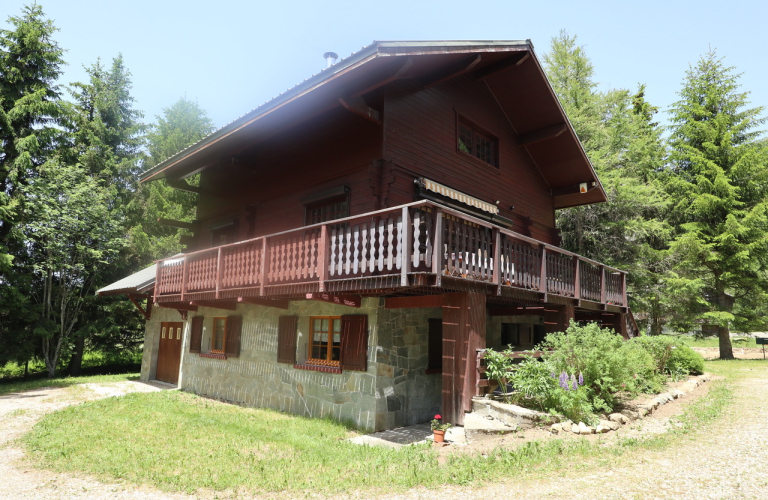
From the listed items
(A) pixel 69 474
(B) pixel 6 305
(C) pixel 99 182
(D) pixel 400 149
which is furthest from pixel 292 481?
(C) pixel 99 182

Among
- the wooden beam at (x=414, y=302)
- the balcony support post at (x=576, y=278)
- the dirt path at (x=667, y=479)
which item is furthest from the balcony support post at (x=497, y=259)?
the balcony support post at (x=576, y=278)

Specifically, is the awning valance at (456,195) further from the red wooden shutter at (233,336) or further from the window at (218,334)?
the window at (218,334)

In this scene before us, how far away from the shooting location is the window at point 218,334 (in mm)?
14422

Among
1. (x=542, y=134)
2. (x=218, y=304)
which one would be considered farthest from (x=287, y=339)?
(x=542, y=134)

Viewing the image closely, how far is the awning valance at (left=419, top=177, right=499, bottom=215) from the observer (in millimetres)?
10766

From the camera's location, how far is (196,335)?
603 inches

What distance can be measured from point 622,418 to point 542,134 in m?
9.39

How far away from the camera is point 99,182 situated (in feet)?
76.2

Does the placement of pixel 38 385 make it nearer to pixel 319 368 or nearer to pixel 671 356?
pixel 319 368

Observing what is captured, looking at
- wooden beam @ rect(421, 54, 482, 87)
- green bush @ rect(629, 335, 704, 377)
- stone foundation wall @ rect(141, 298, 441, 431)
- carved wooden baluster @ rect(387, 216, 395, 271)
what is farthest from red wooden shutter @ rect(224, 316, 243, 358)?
green bush @ rect(629, 335, 704, 377)

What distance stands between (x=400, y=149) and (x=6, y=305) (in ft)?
59.3

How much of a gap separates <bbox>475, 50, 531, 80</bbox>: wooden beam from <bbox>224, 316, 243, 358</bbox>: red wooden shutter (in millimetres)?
9742

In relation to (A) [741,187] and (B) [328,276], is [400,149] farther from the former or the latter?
(A) [741,187]

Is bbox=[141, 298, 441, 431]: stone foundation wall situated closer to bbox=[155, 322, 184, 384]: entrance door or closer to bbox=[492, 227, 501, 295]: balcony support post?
bbox=[492, 227, 501, 295]: balcony support post
